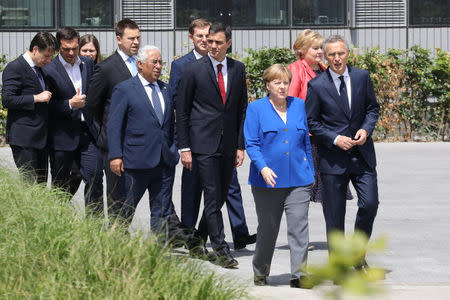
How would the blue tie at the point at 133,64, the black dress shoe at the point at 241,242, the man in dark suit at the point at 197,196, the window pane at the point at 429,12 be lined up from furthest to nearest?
the window pane at the point at 429,12 < the black dress shoe at the point at 241,242 < the man in dark suit at the point at 197,196 < the blue tie at the point at 133,64

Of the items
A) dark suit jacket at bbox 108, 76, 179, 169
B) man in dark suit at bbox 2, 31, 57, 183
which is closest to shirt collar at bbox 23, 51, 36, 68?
man in dark suit at bbox 2, 31, 57, 183

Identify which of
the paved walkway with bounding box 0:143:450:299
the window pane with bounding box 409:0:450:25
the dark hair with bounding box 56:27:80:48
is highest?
the window pane with bounding box 409:0:450:25

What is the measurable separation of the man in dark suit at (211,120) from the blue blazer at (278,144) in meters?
0.89

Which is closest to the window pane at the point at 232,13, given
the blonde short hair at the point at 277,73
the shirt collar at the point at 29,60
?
the shirt collar at the point at 29,60

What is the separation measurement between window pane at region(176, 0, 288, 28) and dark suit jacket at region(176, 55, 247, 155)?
16.6m

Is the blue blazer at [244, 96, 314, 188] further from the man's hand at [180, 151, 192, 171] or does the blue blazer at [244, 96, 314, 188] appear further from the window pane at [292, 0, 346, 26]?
the window pane at [292, 0, 346, 26]

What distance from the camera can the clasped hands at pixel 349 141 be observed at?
6492 mm

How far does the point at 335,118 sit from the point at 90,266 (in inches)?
105

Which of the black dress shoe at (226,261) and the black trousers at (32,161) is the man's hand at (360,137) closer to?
the black dress shoe at (226,261)

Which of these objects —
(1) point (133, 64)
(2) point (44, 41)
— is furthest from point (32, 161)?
(1) point (133, 64)

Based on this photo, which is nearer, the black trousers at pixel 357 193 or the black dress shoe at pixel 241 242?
the black trousers at pixel 357 193

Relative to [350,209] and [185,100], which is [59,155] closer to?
[185,100]

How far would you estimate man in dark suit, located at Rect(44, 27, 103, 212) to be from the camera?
26.5ft

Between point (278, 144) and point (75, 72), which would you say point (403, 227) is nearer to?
point (278, 144)
